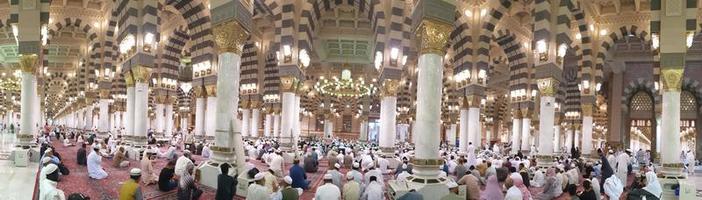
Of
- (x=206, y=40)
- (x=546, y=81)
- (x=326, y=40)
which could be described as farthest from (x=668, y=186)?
(x=326, y=40)

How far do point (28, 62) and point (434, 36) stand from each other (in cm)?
869

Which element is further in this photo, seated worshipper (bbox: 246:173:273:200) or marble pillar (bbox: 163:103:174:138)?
marble pillar (bbox: 163:103:174:138)

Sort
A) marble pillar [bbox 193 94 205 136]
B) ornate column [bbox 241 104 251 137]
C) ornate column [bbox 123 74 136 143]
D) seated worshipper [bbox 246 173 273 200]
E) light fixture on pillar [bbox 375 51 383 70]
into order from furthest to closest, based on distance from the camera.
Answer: ornate column [bbox 241 104 251 137], marble pillar [bbox 193 94 205 136], light fixture on pillar [bbox 375 51 383 70], ornate column [bbox 123 74 136 143], seated worshipper [bbox 246 173 273 200]

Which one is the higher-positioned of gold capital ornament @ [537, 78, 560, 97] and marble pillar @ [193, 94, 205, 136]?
gold capital ornament @ [537, 78, 560, 97]

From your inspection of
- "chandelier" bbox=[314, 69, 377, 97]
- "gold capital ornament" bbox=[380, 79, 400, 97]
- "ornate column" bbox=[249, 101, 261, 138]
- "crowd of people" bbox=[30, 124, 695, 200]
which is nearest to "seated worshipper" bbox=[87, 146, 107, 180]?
"crowd of people" bbox=[30, 124, 695, 200]

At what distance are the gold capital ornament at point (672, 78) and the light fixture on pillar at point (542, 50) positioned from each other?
2165mm

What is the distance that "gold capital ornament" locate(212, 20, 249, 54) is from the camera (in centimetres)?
726

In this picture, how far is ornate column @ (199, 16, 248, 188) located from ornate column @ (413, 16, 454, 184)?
2.60 metres

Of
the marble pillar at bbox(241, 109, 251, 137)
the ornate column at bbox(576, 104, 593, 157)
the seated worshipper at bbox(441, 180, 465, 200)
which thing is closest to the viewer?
the seated worshipper at bbox(441, 180, 465, 200)

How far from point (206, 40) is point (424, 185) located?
9299 mm

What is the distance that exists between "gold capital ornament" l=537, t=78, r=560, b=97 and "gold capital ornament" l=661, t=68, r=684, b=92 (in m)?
1.94

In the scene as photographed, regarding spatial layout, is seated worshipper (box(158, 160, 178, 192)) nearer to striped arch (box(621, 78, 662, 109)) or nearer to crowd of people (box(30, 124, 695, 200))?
crowd of people (box(30, 124, 695, 200))

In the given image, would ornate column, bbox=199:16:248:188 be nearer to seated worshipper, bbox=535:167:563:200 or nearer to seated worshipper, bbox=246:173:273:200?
seated worshipper, bbox=246:173:273:200

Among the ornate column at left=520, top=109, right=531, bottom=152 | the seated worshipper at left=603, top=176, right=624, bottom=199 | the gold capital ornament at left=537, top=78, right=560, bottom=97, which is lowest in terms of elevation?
the seated worshipper at left=603, top=176, right=624, bottom=199
